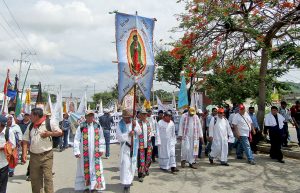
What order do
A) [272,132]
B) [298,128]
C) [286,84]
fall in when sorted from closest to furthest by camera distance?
[272,132]
[298,128]
[286,84]

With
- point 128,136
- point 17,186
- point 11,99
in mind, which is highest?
point 11,99

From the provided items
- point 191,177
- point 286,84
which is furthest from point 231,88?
point 191,177

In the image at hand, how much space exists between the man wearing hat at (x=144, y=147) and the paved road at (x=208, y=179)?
0.25m

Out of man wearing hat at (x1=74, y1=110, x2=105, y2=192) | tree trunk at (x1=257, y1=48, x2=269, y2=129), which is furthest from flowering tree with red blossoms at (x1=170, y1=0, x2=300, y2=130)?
man wearing hat at (x1=74, y1=110, x2=105, y2=192)

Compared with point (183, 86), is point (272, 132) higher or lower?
lower

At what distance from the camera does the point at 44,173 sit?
5.94 m

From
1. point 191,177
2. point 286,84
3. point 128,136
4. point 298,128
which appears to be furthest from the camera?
point 286,84

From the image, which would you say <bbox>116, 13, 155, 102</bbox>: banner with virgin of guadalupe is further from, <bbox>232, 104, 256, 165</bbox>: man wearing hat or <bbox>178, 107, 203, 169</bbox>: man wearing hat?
<bbox>232, 104, 256, 165</bbox>: man wearing hat

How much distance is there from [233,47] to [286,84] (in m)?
3.59

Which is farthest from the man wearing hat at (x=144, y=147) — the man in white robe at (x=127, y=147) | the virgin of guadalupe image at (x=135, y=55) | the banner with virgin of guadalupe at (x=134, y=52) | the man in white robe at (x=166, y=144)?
the virgin of guadalupe image at (x=135, y=55)

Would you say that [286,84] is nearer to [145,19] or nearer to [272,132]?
[272,132]

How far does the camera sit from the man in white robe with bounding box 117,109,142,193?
23.2 ft

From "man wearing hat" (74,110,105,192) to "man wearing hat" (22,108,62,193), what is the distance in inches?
36.2

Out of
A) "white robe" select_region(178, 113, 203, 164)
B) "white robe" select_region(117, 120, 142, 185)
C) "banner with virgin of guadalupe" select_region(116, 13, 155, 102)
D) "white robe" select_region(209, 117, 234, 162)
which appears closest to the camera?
"white robe" select_region(117, 120, 142, 185)
